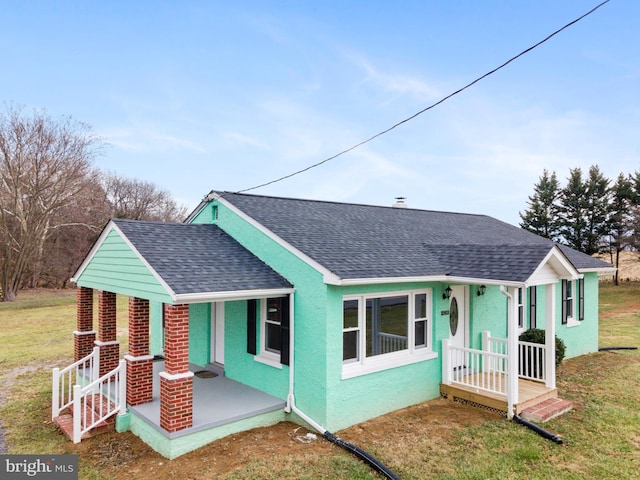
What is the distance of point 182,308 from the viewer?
6523mm

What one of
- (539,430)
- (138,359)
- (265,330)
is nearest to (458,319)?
(539,430)

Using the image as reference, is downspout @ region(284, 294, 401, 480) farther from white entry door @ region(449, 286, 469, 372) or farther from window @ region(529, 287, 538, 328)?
window @ region(529, 287, 538, 328)

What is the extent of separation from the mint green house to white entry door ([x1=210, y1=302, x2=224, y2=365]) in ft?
0.17

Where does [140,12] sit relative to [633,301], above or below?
above

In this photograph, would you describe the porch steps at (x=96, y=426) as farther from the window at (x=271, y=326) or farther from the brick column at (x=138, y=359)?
the window at (x=271, y=326)

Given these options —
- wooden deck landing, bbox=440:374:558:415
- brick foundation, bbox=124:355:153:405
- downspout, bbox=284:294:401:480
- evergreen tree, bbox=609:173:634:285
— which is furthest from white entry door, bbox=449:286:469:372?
evergreen tree, bbox=609:173:634:285

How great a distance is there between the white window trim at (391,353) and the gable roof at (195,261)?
1555 mm

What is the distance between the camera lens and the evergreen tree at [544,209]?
38.0 m

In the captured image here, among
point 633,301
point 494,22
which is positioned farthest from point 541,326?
point 633,301

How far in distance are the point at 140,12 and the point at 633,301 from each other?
34329 mm

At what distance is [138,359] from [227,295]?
2338 millimetres

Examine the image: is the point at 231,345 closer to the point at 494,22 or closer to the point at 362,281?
the point at 362,281

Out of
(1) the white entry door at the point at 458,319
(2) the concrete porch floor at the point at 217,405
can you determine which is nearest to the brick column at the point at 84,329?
(2) the concrete porch floor at the point at 217,405

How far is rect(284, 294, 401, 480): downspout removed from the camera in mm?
5613
